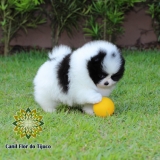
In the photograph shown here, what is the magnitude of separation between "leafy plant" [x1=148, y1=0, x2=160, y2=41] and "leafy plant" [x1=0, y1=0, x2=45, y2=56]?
2078 mm

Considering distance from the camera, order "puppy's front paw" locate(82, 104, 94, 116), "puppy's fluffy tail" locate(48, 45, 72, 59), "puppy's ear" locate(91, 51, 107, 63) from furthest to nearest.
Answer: "puppy's fluffy tail" locate(48, 45, 72, 59) < "puppy's front paw" locate(82, 104, 94, 116) < "puppy's ear" locate(91, 51, 107, 63)

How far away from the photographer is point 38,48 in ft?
27.4

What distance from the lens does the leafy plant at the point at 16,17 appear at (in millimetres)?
6980

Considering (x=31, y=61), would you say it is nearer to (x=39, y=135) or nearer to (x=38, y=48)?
(x=38, y=48)

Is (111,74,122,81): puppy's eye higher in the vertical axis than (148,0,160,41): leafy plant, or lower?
higher

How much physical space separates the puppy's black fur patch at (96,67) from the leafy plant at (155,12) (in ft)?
13.6

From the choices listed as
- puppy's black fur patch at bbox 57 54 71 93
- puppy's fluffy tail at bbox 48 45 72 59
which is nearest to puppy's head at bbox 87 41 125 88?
puppy's black fur patch at bbox 57 54 71 93

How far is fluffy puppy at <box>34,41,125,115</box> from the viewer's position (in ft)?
12.4

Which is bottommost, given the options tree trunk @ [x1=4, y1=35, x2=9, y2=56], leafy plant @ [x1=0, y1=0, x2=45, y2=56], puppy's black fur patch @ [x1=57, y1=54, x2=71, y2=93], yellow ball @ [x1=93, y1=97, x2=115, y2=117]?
tree trunk @ [x1=4, y1=35, x2=9, y2=56]

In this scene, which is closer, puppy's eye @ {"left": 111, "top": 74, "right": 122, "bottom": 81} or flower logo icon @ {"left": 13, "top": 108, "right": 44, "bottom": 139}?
flower logo icon @ {"left": 13, "top": 108, "right": 44, "bottom": 139}

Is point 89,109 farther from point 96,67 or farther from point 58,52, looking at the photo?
point 58,52

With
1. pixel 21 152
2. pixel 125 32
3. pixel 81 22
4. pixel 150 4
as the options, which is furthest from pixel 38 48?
pixel 21 152

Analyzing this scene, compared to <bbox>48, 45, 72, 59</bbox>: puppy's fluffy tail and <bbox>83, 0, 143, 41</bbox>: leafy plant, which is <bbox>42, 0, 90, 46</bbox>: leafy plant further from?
<bbox>48, 45, 72, 59</bbox>: puppy's fluffy tail

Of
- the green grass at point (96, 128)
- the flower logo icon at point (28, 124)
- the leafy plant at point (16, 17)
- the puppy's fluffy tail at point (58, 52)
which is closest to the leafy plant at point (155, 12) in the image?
the leafy plant at point (16, 17)
